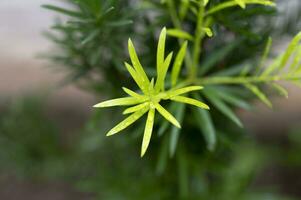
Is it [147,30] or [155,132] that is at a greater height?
[147,30]

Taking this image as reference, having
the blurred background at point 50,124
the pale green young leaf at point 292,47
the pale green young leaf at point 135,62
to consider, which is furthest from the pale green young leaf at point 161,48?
the blurred background at point 50,124

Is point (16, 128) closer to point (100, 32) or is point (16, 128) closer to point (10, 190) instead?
point (10, 190)

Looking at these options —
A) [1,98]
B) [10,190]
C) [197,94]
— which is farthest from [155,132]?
[10,190]

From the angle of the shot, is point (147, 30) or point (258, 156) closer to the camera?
point (147, 30)

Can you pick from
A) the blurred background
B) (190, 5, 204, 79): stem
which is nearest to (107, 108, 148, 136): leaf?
(190, 5, 204, 79): stem

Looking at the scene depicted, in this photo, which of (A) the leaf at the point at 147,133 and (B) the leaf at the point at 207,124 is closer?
(A) the leaf at the point at 147,133

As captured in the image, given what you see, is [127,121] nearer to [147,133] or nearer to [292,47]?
[147,133]

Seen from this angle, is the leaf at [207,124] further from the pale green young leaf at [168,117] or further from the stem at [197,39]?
the pale green young leaf at [168,117]

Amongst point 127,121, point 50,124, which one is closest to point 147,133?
point 127,121
